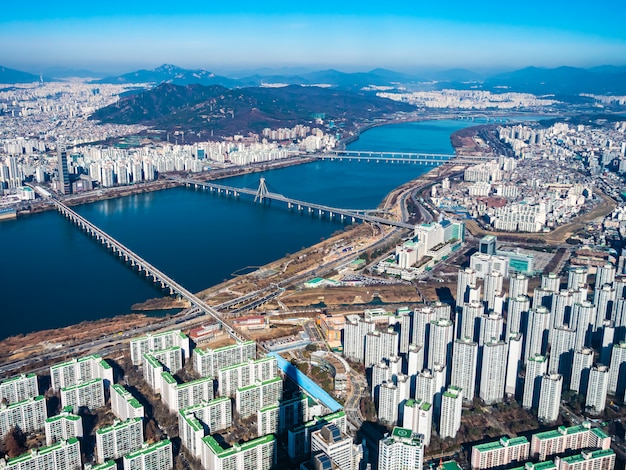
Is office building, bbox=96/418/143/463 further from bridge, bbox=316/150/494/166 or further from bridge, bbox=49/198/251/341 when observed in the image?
bridge, bbox=316/150/494/166

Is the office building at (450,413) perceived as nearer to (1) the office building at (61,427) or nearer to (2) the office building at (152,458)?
(2) the office building at (152,458)

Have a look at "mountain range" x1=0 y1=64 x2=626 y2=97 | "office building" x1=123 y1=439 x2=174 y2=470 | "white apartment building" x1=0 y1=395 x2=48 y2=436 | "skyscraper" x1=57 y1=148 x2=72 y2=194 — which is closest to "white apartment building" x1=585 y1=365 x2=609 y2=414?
"office building" x1=123 y1=439 x2=174 y2=470

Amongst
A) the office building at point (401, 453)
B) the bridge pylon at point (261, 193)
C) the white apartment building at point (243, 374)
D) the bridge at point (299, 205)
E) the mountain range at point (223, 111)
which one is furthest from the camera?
the mountain range at point (223, 111)

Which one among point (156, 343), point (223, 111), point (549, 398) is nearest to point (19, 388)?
point (156, 343)

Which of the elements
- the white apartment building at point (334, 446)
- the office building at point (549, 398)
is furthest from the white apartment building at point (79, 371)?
the office building at point (549, 398)

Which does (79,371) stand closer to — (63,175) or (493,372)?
(493,372)

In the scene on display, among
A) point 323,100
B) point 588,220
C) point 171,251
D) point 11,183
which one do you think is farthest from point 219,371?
point 323,100
